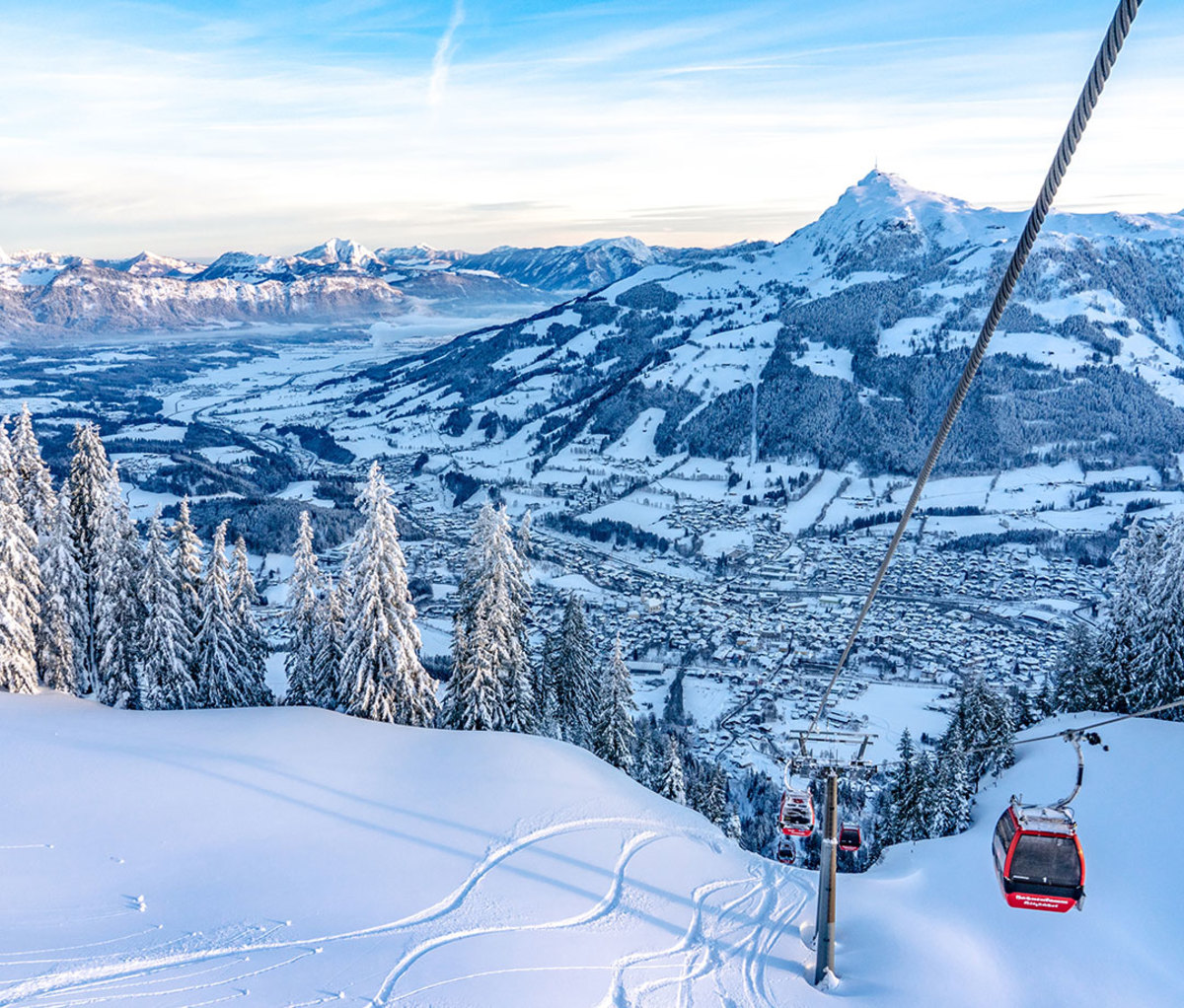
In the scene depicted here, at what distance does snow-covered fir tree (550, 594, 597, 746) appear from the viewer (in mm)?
33000

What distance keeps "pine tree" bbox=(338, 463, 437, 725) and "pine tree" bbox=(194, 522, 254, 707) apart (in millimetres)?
4574

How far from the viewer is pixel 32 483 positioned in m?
28.3

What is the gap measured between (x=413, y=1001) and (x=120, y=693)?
2128cm

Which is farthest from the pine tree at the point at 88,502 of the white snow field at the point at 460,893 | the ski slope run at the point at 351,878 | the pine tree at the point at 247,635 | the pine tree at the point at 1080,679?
the pine tree at the point at 1080,679

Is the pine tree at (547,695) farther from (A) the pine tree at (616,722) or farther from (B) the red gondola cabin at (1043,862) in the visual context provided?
(B) the red gondola cabin at (1043,862)

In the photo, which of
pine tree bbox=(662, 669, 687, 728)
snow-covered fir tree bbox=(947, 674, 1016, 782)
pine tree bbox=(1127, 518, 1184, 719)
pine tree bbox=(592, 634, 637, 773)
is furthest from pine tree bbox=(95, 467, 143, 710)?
pine tree bbox=(662, 669, 687, 728)

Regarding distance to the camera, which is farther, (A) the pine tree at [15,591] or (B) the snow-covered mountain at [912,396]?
(B) the snow-covered mountain at [912,396]

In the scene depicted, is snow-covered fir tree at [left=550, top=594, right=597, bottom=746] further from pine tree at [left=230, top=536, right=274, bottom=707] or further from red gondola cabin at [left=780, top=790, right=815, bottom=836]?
red gondola cabin at [left=780, top=790, right=815, bottom=836]

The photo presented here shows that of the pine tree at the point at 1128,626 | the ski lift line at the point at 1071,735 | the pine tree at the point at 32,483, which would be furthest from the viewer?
the pine tree at the point at 1128,626

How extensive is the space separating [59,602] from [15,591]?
2.45 metres

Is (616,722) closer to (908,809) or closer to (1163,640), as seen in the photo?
(908,809)

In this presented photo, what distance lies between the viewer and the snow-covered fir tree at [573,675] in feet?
108

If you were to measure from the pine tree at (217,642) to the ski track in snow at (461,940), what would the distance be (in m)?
14.9

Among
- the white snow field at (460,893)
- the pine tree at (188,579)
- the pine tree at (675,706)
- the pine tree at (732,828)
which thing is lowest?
the pine tree at (675,706)
